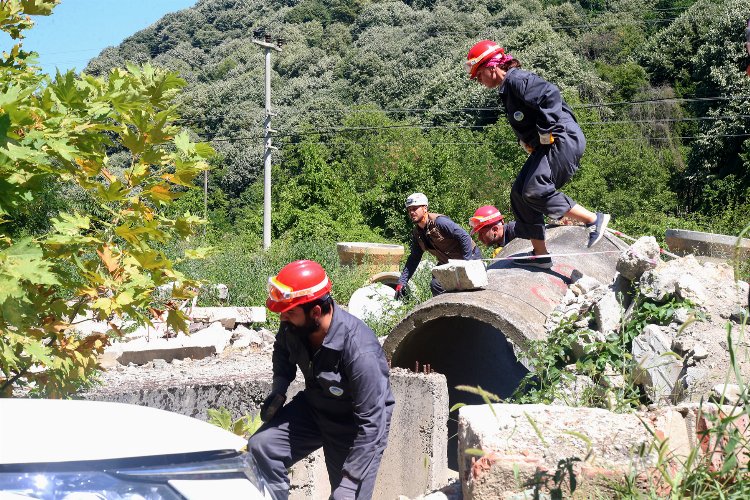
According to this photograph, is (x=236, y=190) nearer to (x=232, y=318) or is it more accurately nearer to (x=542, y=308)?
(x=232, y=318)

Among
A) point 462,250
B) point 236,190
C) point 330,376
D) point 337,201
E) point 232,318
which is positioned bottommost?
point 236,190

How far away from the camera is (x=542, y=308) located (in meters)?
6.88

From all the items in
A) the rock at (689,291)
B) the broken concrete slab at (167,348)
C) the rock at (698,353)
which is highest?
the rock at (689,291)

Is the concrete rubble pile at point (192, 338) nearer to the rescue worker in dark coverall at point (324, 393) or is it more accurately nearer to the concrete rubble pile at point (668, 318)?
the rescue worker in dark coverall at point (324, 393)

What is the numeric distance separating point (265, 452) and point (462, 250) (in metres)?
4.26

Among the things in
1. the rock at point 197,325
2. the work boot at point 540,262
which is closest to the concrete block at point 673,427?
the work boot at point 540,262

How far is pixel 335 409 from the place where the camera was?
469 cm

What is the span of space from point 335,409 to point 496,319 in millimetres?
2033

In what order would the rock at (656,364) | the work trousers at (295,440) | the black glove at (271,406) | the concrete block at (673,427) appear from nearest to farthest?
the concrete block at (673,427), the work trousers at (295,440), the black glove at (271,406), the rock at (656,364)

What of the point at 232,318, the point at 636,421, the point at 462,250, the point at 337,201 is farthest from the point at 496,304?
the point at 337,201

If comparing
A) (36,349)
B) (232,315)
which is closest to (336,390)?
(36,349)

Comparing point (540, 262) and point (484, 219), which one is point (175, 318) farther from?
point (484, 219)

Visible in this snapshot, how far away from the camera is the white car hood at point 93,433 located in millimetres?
2336

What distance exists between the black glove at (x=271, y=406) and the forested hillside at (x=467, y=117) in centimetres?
1472
